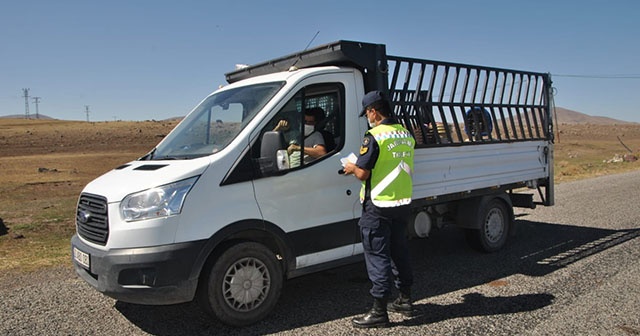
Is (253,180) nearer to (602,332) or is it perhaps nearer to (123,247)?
(123,247)

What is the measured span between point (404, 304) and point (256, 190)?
5.83 feet

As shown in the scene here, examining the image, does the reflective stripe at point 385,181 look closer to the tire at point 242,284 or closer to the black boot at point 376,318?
the black boot at point 376,318

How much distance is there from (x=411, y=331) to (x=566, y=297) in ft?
6.28

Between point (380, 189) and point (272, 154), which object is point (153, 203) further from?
point (380, 189)

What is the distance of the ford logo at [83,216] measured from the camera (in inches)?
172

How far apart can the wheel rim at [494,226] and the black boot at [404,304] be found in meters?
2.74

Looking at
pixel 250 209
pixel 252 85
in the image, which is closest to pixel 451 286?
pixel 250 209

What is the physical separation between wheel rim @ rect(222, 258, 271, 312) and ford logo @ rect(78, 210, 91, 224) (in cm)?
135

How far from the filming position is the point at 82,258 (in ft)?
14.4

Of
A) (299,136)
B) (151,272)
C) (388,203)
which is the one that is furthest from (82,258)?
(388,203)

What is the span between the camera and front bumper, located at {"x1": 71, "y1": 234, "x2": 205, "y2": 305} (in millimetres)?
3965

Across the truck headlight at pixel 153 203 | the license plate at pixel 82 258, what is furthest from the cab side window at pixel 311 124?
the license plate at pixel 82 258

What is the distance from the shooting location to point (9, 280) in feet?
19.9

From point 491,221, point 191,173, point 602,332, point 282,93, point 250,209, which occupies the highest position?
point 282,93
